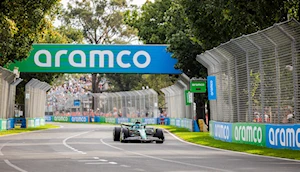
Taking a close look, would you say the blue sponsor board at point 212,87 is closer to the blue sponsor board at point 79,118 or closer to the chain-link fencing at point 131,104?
the chain-link fencing at point 131,104

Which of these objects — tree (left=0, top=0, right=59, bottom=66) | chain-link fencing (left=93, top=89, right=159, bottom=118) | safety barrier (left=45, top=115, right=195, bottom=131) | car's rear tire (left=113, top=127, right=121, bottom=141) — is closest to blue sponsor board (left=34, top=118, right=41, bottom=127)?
safety barrier (left=45, top=115, right=195, bottom=131)

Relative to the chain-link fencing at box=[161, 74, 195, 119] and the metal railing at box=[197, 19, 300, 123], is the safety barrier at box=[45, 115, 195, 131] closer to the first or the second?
the chain-link fencing at box=[161, 74, 195, 119]

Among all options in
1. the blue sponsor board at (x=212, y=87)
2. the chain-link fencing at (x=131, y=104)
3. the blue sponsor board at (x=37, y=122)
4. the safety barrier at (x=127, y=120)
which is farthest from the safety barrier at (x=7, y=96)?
the chain-link fencing at (x=131, y=104)

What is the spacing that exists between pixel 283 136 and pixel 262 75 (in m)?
3.04

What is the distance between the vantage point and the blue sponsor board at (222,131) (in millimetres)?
29578

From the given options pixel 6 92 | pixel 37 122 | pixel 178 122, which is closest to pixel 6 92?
pixel 6 92

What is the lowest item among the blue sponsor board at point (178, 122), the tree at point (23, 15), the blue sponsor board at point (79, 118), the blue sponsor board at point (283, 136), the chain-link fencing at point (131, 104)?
the blue sponsor board at point (283, 136)

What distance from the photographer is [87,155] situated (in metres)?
21.2

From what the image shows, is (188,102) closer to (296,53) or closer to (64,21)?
(296,53)

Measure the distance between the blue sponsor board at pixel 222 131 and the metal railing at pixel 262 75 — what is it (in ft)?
1.07

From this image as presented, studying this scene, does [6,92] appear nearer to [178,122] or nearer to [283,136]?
[178,122]

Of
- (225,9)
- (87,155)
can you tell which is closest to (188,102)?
(225,9)

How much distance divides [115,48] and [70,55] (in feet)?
9.99

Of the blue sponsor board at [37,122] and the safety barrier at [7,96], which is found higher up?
the safety barrier at [7,96]
